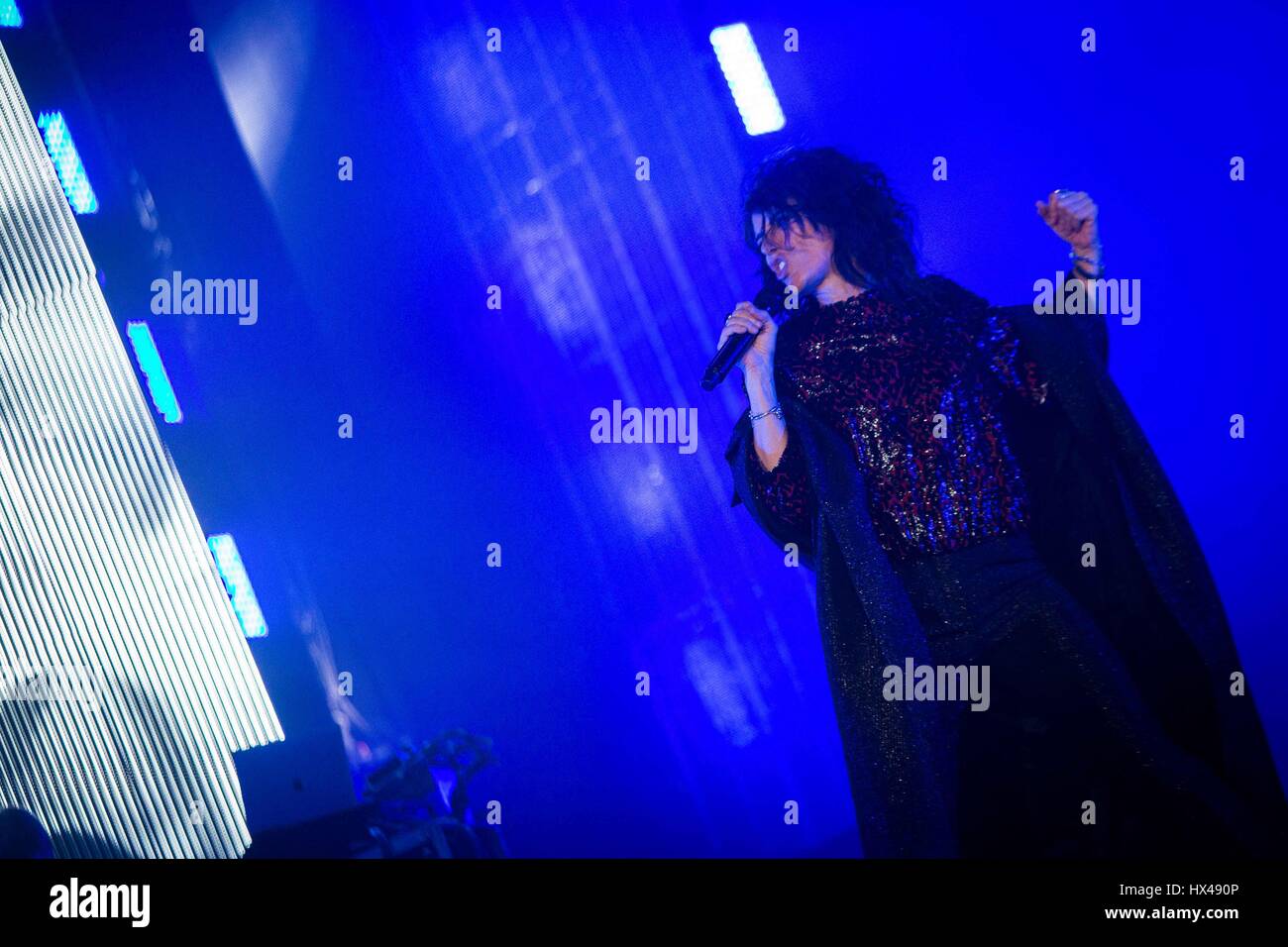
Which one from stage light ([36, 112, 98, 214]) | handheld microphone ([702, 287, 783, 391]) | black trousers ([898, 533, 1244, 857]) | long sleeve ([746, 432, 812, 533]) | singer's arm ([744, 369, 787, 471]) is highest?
stage light ([36, 112, 98, 214])

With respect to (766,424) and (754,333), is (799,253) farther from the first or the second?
(766,424)

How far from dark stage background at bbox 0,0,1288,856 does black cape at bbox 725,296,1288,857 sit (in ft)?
0.31

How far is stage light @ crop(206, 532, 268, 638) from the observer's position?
2.76m

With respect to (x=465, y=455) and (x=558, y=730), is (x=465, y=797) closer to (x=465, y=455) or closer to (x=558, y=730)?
(x=558, y=730)

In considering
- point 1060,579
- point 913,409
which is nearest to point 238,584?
point 913,409

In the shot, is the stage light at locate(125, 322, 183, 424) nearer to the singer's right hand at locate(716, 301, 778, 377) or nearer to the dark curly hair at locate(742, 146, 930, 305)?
the singer's right hand at locate(716, 301, 778, 377)

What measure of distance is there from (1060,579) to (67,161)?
2995 mm

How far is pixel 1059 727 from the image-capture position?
2539mm

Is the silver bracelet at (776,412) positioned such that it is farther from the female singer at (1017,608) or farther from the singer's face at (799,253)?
the singer's face at (799,253)

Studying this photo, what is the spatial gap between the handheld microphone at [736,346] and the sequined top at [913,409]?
0.07 m

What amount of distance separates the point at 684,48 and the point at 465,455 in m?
1.29

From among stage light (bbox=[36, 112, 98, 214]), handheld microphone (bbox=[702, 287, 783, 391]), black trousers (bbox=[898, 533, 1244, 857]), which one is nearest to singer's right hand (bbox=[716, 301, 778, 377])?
handheld microphone (bbox=[702, 287, 783, 391])

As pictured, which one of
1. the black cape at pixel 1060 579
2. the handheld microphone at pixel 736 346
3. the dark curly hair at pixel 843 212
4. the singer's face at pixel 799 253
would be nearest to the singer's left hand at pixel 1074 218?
the black cape at pixel 1060 579

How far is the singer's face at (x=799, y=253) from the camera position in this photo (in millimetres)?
2666
